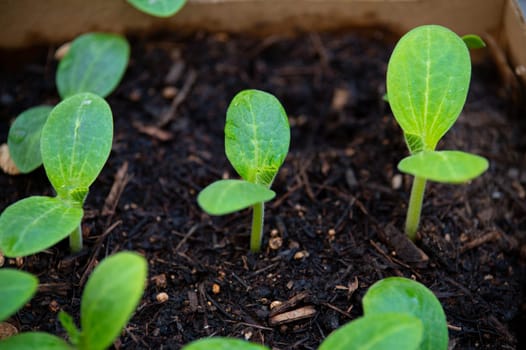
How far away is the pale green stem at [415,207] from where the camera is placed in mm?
1204

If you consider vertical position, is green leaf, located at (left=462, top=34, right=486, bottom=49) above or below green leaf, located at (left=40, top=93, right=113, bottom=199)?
above

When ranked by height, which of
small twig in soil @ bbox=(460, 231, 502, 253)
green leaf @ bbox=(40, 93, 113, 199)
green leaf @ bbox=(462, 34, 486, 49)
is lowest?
small twig in soil @ bbox=(460, 231, 502, 253)

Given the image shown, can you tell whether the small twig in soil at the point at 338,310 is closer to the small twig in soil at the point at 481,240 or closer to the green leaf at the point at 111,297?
the small twig in soil at the point at 481,240

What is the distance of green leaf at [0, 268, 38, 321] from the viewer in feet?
3.00

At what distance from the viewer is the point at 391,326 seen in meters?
0.90

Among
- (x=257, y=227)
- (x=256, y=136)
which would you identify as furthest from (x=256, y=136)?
(x=257, y=227)

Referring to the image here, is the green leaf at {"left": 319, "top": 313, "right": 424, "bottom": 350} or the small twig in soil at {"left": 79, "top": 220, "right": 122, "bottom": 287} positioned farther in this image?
the small twig in soil at {"left": 79, "top": 220, "right": 122, "bottom": 287}

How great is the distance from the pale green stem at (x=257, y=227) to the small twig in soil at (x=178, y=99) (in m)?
0.46

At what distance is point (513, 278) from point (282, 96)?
2.48 feet

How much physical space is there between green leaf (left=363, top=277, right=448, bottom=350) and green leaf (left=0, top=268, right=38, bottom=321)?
54 cm

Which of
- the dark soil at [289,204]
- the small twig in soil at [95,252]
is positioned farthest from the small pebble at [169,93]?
the small twig in soil at [95,252]

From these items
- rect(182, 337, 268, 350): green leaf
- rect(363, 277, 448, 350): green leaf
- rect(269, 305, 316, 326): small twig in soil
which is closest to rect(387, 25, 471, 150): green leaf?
rect(363, 277, 448, 350): green leaf

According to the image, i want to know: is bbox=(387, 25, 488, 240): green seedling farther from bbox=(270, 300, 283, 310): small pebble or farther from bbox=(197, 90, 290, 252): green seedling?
bbox=(270, 300, 283, 310): small pebble

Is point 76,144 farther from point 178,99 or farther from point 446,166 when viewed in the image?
point 446,166
